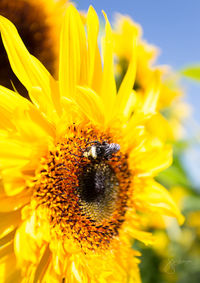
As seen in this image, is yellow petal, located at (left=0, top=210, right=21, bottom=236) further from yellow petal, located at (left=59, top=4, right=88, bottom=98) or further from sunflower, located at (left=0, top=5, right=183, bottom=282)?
yellow petal, located at (left=59, top=4, right=88, bottom=98)

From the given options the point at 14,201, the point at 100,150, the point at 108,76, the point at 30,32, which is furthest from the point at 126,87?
the point at 14,201

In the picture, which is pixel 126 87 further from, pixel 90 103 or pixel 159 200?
pixel 159 200

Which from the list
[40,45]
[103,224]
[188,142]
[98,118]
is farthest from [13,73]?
[188,142]

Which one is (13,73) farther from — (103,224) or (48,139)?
(103,224)

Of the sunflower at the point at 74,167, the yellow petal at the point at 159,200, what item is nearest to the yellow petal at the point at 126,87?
the sunflower at the point at 74,167

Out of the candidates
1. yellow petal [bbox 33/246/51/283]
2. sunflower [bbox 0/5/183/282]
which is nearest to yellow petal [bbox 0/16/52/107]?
sunflower [bbox 0/5/183/282]

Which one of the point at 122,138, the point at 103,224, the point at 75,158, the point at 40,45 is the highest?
the point at 40,45
